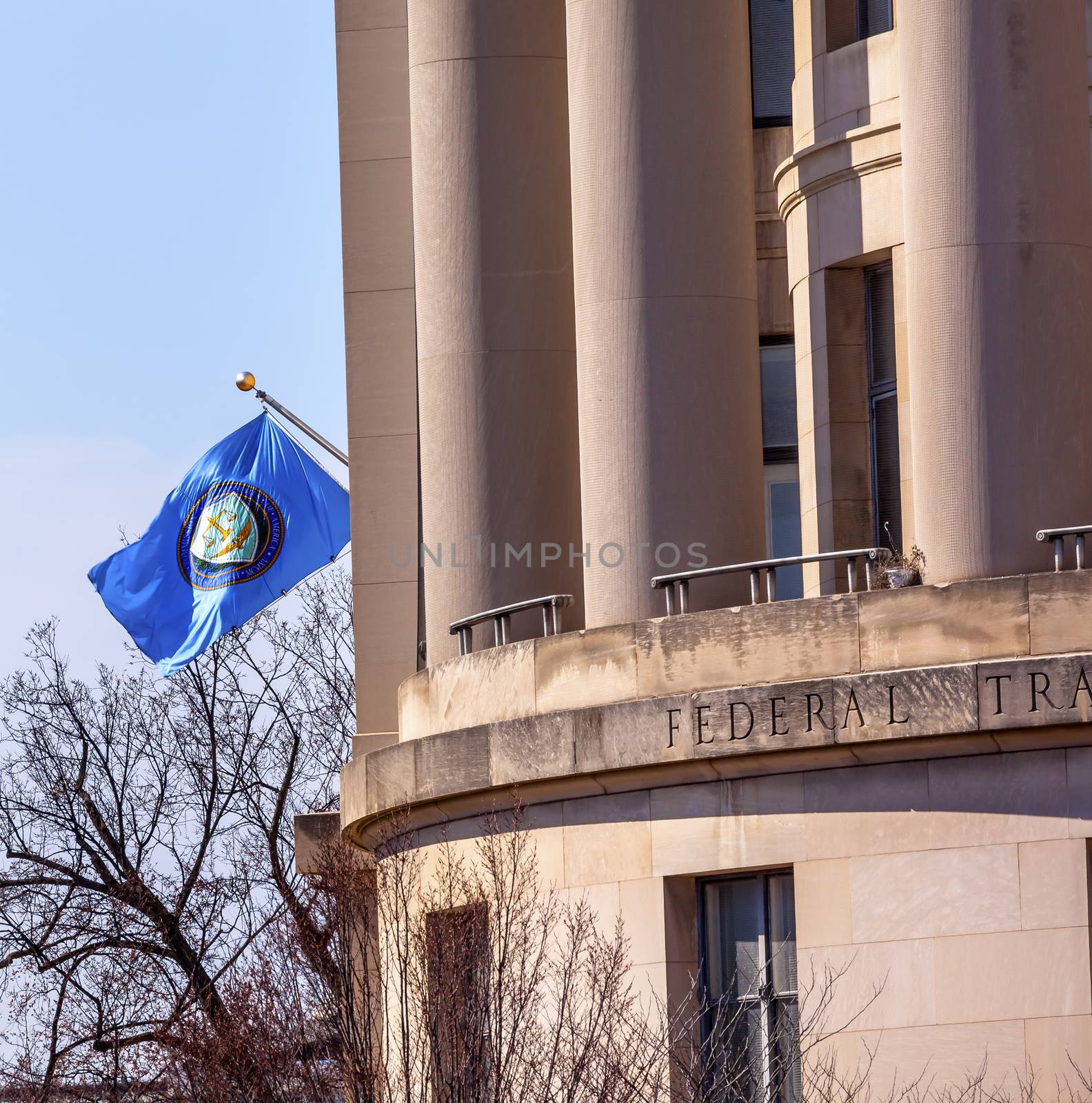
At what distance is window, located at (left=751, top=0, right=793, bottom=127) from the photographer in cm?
3422

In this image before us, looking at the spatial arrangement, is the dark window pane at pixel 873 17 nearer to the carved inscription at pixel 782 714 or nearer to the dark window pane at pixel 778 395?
the dark window pane at pixel 778 395

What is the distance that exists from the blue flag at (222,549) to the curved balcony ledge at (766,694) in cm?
1036

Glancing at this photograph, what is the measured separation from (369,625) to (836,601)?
10381 millimetres

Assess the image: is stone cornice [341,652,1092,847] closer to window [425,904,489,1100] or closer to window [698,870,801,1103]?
window [698,870,801,1103]

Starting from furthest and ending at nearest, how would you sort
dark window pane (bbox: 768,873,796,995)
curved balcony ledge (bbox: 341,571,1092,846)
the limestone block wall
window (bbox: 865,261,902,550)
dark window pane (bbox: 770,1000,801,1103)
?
window (bbox: 865,261,902,550) < dark window pane (bbox: 768,873,796,995) < dark window pane (bbox: 770,1000,801,1103) < curved balcony ledge (bbox: 341,571,1092,846) < the limestone block wall

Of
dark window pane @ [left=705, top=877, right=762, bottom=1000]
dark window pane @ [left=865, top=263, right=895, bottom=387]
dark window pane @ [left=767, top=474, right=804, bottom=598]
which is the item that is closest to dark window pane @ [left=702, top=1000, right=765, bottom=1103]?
dark window pane @ [left=705, top=877, right=762, bottom=1000]

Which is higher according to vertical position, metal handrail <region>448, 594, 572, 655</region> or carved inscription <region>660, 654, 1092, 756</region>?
→ metal handrail <region>448, 594, 572, 655</region>

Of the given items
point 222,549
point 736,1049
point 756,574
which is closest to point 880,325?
point 756,574

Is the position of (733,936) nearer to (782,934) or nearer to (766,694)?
(782,934)

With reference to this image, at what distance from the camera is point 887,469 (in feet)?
99.1

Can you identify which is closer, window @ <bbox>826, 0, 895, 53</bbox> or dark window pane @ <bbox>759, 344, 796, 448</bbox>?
window @ <bbox>826, 0, 895, 53</bbox>

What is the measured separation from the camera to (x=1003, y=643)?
80.8 feet

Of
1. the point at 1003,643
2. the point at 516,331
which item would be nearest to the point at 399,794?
the point at 516,331

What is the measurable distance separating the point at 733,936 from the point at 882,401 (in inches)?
273
